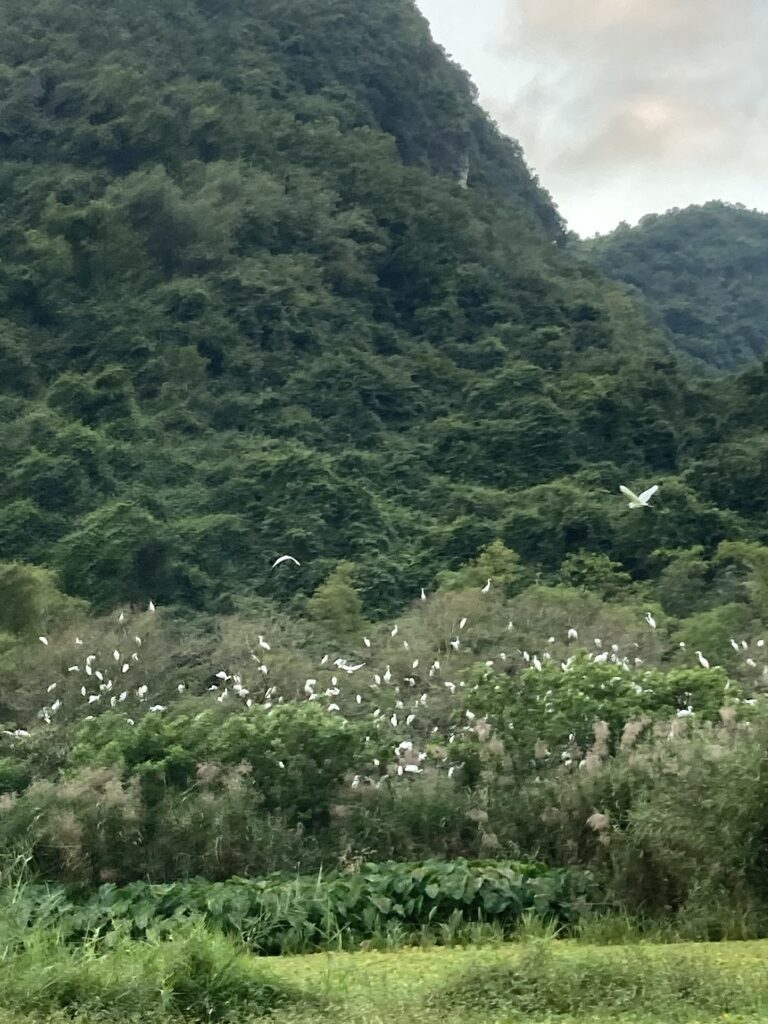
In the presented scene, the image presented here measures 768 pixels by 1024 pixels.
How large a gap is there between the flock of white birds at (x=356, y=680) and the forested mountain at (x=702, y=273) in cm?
3540

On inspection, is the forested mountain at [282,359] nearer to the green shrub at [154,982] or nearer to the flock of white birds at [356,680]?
the flock of white birds at [356,680]

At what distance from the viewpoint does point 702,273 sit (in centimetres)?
6322

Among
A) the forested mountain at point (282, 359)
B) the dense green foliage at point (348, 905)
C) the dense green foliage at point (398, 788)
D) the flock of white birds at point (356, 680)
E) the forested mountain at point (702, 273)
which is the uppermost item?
the forested mountain at point (702, 273)

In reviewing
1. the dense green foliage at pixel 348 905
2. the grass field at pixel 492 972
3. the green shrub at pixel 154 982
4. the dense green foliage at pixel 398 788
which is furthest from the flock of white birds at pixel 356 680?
the green shrub at pixel 154 982

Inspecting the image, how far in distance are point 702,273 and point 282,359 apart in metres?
34.8

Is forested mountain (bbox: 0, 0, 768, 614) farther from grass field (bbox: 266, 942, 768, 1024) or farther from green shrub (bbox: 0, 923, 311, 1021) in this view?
green shrub (bbox: 0, 923, 311, 1021)

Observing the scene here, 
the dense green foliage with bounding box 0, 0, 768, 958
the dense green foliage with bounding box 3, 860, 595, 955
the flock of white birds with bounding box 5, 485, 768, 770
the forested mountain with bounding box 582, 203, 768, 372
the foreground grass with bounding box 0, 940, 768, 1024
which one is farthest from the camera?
the forested mountain with bounding box 582, 203, 768, 372

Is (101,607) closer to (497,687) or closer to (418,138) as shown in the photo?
(497,687)

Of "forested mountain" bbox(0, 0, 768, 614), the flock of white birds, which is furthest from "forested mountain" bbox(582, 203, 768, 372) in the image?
the flock of white birds

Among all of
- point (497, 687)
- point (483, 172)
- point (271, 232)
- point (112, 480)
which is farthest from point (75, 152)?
point (497, 687)

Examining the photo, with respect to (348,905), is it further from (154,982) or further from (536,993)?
(154,982)

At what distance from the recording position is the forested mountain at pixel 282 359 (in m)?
26.4

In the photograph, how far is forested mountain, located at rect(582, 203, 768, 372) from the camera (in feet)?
179

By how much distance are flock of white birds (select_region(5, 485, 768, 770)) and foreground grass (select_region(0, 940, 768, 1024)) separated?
249 inches
